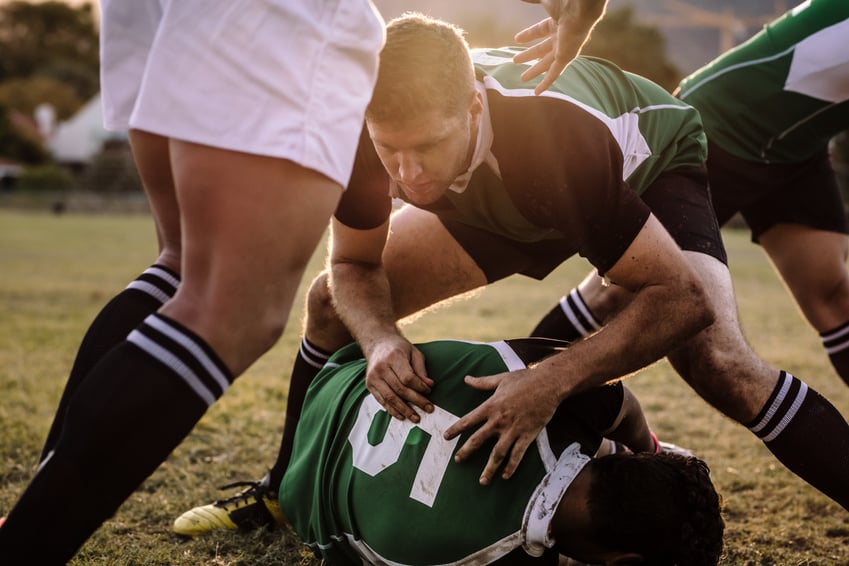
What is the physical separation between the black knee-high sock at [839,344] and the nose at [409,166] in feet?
6.78

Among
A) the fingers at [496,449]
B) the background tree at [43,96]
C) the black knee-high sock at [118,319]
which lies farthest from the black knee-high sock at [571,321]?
the background tree at [43,96]

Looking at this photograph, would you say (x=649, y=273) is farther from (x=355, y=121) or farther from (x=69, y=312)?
(x=69, y=312)

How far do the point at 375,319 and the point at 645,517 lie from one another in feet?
3.57

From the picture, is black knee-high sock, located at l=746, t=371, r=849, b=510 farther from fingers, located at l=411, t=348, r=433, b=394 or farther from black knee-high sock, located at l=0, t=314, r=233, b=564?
black knee-high sock, located at l=0, t=314, r=233, b=564

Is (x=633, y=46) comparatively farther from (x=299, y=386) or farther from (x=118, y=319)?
(x=118, y=319)

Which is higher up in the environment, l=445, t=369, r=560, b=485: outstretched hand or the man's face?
the man's face

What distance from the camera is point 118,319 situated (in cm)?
223

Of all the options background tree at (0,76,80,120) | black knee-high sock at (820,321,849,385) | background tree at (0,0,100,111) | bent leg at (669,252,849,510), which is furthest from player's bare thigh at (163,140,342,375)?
background tree at (0,0,100,111)

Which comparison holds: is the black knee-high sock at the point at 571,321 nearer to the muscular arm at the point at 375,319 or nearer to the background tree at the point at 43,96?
the muscular arm at the point at 375,319

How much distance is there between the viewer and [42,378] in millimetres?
5051

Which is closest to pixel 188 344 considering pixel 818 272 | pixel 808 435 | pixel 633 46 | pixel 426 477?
pixel 426 477

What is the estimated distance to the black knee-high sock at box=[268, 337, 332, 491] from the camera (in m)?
3.04

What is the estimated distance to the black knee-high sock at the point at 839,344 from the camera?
341 centimetres

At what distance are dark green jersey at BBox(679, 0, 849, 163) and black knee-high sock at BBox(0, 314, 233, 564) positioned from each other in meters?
2.53
